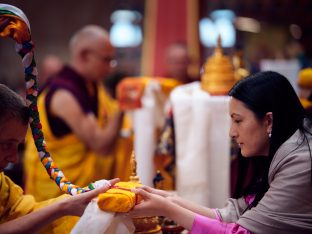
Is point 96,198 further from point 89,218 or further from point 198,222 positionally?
point 198,222

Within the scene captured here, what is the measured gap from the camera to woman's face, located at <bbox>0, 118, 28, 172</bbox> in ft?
5.50

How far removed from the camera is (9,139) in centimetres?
169

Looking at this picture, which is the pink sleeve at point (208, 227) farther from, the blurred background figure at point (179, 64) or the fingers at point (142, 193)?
the blurred background figure at point (179, 64)

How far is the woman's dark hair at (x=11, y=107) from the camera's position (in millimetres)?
1678

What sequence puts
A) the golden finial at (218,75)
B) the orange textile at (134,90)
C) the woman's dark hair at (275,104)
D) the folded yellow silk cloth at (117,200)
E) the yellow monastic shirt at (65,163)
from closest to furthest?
the folded yellow silk cloth at (117,200) < the woman's dark hair at (275,104) < the golden finial at (218,75) < the orange textile at (134,90) < the yellow monastic shirt at (65,163)

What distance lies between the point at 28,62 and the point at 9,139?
246 millimetres

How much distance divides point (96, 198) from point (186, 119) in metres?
1.25

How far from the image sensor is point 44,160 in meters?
1.81

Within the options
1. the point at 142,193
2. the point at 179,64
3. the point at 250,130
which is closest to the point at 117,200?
the point at 142,193

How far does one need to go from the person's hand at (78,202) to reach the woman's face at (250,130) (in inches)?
18.8

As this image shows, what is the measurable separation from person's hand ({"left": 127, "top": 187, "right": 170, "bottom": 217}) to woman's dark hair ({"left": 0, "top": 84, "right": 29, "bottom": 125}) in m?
0.43

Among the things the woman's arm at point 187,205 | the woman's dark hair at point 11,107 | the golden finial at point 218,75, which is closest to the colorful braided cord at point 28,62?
the woman's dark hair at point 11,107

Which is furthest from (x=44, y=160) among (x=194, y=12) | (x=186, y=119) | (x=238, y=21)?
(x=238, y=21)

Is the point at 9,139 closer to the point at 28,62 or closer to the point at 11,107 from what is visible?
the point at 11,107
